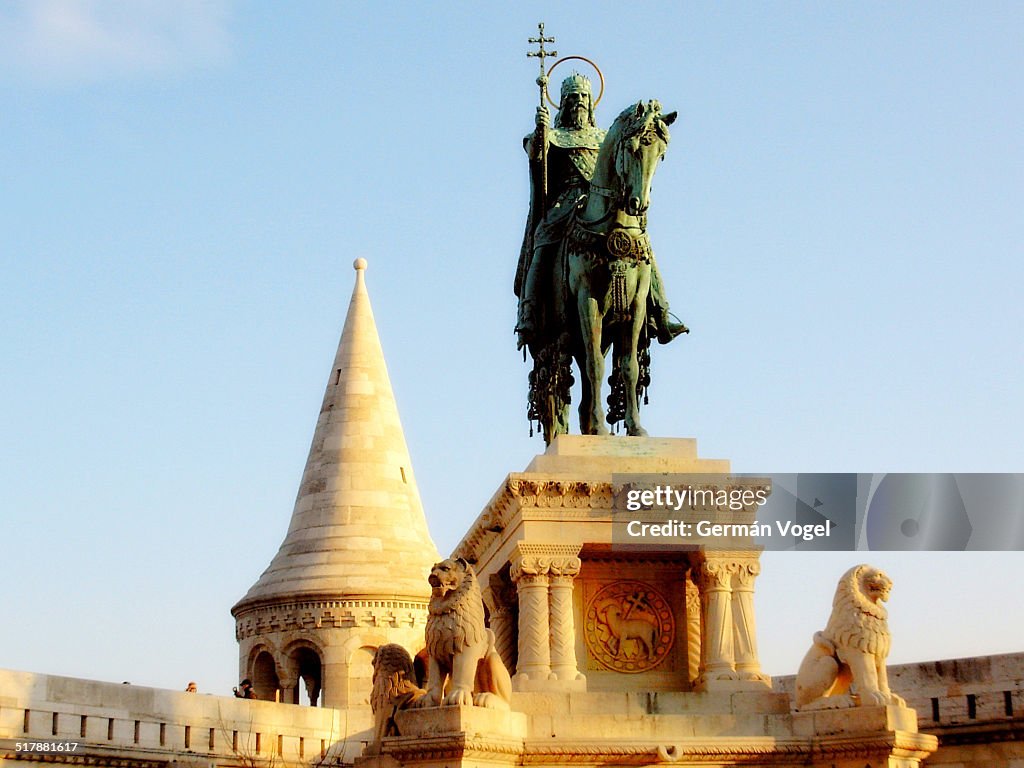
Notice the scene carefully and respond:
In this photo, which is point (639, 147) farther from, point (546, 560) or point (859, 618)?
point (859, 618)

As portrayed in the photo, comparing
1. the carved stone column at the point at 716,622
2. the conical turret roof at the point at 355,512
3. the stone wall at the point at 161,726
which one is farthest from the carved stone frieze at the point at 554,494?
the conical turret roof at the point at 355,512

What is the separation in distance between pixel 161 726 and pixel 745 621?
7.33 metres

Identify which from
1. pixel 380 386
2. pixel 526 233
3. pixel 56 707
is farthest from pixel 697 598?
pixel 380 386

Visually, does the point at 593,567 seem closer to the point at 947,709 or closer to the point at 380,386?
the point at 947,709

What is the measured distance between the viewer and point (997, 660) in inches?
860

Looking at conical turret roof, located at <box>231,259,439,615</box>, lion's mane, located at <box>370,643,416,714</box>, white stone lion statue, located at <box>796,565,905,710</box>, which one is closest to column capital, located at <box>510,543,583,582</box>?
lion's mane, located at <box>370,643,416,714</box>

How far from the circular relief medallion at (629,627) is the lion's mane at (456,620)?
184 cm

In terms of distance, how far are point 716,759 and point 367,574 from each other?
13.7 meters

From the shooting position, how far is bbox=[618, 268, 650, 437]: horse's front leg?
64.7ft

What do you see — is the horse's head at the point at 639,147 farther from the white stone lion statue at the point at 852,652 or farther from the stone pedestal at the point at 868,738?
the stone pedestal at the point at 868,738

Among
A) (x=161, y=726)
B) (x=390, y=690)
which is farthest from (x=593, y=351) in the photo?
(x=161, y=726)

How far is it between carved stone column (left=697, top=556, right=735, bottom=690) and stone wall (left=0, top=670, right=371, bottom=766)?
22.1 feet

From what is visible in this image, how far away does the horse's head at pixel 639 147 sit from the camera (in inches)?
748

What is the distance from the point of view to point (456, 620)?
56.6 ft
